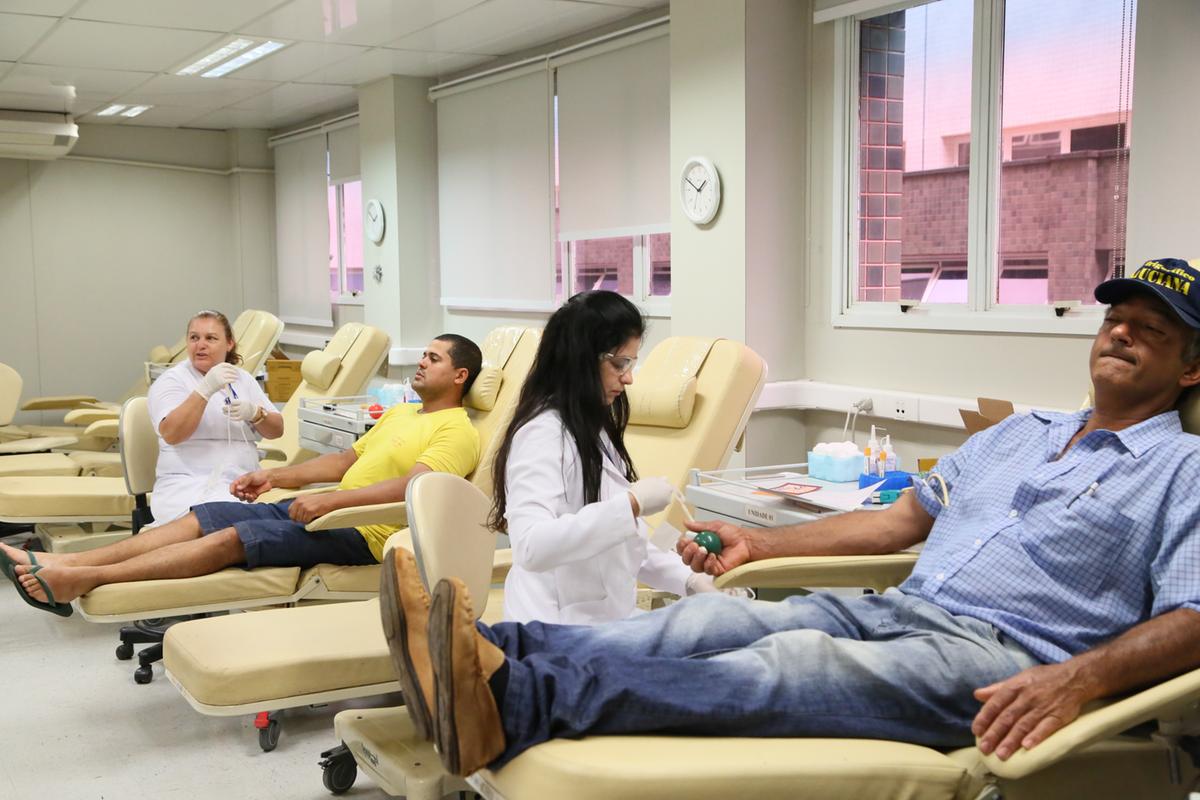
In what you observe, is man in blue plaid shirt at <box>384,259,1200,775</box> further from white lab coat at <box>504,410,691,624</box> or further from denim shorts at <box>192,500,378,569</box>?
denim shorts at <box>192,500,378,569</box>

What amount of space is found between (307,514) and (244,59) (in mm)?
3771

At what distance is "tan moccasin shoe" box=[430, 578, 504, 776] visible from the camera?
4.91 feet

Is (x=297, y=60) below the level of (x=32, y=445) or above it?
above

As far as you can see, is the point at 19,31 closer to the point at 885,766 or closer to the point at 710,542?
the point at 710,542

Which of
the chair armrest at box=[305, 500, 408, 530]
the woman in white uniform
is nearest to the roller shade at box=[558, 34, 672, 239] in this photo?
the woman in white uniform

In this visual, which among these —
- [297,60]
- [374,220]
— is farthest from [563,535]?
[374,220]

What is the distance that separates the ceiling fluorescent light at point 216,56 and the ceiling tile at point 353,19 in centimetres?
26

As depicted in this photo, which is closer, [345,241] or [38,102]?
[38,102]

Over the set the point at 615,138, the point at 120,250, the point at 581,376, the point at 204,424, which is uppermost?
the point at 615,138

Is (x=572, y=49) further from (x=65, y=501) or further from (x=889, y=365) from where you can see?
(x=65, y=501)

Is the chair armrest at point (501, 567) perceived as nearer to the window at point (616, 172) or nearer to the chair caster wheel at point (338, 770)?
the chair caster wheel at point (338, 770)

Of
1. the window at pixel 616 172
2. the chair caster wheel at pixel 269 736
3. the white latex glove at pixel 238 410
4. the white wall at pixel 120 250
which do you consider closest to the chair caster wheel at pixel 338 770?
the chair caster wheel at pixel 269 736

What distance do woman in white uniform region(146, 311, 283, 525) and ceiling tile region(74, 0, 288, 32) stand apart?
1577mm

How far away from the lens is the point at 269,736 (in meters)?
2.96
